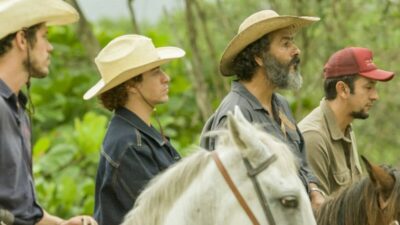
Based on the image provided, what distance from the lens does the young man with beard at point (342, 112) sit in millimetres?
7891

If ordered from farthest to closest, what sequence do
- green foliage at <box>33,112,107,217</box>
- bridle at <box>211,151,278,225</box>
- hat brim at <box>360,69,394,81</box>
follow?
green foliage at <box>33,112,107,217</box>
hat brim at <box>360,69,394,81</box>
bridle at <box>211,151,278,225</box>

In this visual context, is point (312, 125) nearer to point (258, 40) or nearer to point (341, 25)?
point (258, 40)

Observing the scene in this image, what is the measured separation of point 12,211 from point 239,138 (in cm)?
111

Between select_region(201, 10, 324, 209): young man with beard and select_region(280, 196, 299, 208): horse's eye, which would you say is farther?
select_region(201, 10, 324, 209): young man with beard

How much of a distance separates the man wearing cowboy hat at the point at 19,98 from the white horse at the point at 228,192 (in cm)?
54

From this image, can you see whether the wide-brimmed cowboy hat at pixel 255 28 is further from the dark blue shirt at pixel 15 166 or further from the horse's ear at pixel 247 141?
the horse's ear at pixel 247 141

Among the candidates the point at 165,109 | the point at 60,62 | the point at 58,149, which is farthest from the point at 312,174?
the point at 60,62

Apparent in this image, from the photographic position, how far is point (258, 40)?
295 inches

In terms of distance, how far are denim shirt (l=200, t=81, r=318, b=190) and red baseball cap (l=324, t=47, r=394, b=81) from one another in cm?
86

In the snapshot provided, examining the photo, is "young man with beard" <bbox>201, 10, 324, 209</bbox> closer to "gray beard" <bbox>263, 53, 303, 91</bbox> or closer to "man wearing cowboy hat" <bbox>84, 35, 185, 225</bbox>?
"gray beard" <bbox>263, 53, 303, 91</bbox>

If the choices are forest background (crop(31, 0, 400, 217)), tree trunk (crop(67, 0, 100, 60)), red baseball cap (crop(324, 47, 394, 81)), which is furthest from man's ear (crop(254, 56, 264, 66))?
forest background (crop(31, 0, 400, 217))

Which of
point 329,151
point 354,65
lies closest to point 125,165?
point 329,151

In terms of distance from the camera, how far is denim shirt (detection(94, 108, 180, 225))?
616 cm

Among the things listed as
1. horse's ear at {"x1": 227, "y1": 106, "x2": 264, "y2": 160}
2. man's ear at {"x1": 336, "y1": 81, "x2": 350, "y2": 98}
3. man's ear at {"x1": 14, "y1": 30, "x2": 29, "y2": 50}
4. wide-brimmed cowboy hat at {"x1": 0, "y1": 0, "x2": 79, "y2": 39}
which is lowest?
man's ear at {"x1": 336, "y1": 81, "x2": 350, "y2": 98}
